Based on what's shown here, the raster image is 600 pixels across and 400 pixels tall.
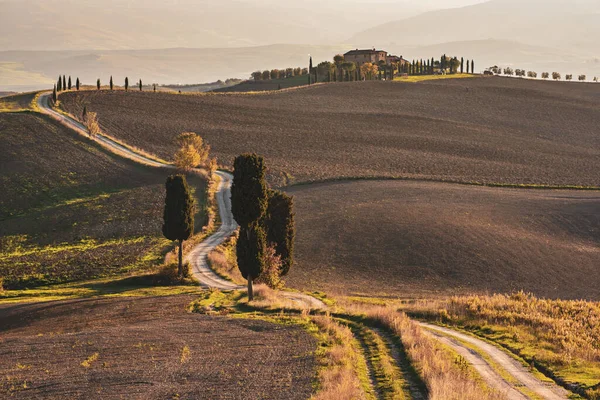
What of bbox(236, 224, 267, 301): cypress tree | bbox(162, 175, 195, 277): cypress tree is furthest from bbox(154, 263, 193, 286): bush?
bbox(236, 224, 267, 301): cypress tree

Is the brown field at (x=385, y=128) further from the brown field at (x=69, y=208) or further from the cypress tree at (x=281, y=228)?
the cypress tree at (x=281, y=228)

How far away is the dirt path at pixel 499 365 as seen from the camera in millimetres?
28875

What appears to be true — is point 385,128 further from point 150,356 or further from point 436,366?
point 150,356

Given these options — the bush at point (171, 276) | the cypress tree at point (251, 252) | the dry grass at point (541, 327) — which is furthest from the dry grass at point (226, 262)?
the dry grass at point (541, 327)

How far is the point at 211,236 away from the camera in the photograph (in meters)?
68.0

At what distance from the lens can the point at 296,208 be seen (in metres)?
78.3

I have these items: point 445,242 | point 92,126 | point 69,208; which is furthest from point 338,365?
point 92,126

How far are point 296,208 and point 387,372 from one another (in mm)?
48585

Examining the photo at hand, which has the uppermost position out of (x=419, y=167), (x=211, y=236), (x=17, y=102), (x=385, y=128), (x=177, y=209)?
(x=17, y=102)

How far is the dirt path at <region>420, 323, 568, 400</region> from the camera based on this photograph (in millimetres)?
28875

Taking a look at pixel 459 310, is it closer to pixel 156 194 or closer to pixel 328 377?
pixel 328 377

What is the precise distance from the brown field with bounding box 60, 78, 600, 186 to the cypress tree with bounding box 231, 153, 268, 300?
148 ft

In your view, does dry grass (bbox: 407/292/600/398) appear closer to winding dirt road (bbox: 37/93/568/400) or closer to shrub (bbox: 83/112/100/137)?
winding dirt road (bbox: 37/93/568/400)

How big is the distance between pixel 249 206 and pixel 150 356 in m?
17.3
